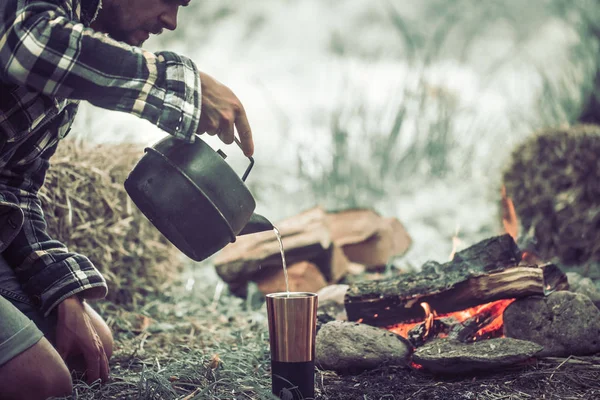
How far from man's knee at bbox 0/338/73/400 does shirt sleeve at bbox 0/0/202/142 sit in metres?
0.69

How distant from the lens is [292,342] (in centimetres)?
145

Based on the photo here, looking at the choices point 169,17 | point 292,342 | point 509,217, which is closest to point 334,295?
point 509,217

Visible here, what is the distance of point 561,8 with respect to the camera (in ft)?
15.9

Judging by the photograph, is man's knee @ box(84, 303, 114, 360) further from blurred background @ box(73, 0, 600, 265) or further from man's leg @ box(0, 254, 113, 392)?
blurred background @ box(73, 0, 600, 265)

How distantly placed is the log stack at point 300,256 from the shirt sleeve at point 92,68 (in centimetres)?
197

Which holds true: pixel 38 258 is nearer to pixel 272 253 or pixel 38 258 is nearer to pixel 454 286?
pixel 454 286

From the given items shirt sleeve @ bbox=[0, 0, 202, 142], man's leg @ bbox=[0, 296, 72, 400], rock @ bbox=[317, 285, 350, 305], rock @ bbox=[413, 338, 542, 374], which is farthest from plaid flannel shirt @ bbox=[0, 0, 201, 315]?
rock @ bbox=[317, 285, 350, 305]

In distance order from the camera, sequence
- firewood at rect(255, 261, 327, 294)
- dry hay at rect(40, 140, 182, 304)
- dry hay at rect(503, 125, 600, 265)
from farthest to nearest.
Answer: dry hay at rect(503, 125, 600, 265) < firewood at rect(255, 261, 327, 294) < dry hay at rect(40, 140, 182, 304)

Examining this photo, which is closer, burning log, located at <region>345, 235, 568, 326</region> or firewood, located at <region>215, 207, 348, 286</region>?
burning log, located at <region>345, 235, 568, 326</region>

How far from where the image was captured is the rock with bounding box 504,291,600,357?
6.19 feet

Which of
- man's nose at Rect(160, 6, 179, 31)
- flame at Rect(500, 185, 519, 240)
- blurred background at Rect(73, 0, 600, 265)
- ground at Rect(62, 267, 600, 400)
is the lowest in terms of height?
ground at Rect(62, 267, 600, 400)

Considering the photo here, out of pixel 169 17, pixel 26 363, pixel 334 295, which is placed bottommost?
pixel 26 363

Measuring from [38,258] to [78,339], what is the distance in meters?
0.30

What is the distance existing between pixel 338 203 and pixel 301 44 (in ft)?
14.1
